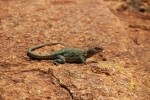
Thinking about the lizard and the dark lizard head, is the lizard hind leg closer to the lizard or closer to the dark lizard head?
the lizard

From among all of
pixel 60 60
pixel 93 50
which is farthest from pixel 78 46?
pixel 60 60

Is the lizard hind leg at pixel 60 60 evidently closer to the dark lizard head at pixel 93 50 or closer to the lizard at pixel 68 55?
the lizard at pixel 68 55

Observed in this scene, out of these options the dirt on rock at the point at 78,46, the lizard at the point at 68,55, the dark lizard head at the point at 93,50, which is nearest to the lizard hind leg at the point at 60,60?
the lizard at the point at 68,55

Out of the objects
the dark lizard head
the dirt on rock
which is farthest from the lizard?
the dirt on rock

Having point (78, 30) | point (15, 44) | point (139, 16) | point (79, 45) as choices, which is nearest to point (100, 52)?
point (79, 45)

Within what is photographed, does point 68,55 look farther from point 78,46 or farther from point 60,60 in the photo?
point 78,46

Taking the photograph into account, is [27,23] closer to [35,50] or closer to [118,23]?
[35,50]
